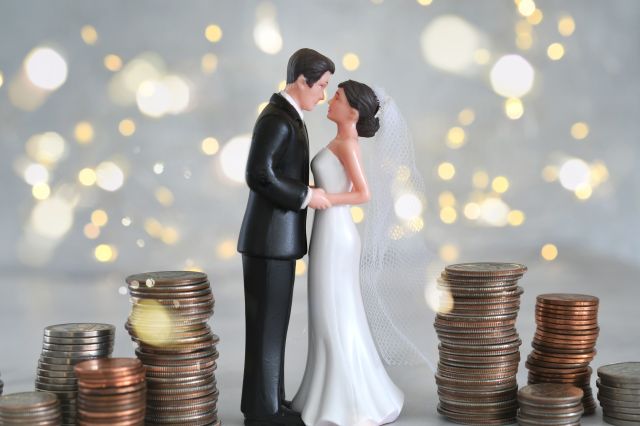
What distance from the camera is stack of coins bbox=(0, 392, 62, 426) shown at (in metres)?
2.63

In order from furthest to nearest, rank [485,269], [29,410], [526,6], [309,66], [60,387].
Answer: [526,6] → [485,269] → [309,66] → [60,387] → [29,410]

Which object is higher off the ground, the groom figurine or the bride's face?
the bride's face

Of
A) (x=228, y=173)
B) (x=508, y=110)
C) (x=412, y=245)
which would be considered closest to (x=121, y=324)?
(x=228, y=173)

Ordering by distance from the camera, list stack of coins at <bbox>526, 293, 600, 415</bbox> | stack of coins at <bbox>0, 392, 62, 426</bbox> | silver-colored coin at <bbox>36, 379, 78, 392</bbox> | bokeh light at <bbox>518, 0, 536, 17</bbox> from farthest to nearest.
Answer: bokeh light at <bbox>518, 0, 536, 17</bbox>, stack of coins at <bbox>526, 293, 600, 415</bbox>, silver-colored coin at <bbox>36, 379, 78, 392</bbox>, stack of coins at <bbox>0, 392, 62, 426</bbox>

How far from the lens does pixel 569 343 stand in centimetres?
312

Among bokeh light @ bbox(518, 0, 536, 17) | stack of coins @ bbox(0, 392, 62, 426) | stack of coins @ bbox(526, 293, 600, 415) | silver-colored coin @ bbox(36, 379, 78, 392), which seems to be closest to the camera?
stack of coins @ bbox(0, 392, 62, 426)

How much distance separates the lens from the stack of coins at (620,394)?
3.00 metres

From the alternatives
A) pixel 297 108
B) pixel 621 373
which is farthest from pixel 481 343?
pixel 297 108

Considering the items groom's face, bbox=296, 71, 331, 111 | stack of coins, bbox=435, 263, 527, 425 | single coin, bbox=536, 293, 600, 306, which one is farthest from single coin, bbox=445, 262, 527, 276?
groom's face, bbox=296, 71, 331, 111

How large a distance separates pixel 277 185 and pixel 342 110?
305 mm

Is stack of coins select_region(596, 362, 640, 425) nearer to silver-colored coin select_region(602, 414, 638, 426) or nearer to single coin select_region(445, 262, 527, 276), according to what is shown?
silver-colored coin select_region(602, 414, 638, 426)

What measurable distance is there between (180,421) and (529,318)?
176cm

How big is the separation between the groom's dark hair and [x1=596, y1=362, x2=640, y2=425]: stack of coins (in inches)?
44.6

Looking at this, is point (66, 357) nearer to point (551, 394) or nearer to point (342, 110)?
point (342, 110)
